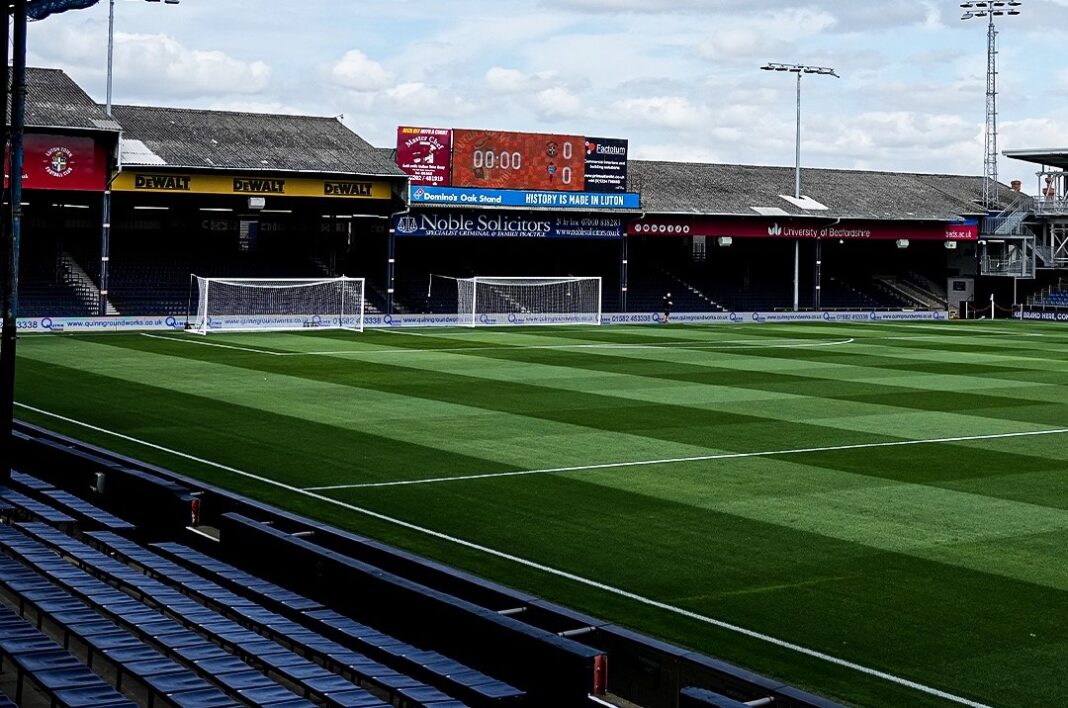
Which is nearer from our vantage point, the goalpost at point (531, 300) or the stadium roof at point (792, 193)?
the goalpost at point (531, 300)

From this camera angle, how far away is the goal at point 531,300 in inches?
2295

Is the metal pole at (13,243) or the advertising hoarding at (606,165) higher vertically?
the advertising hoarding at (606,165)

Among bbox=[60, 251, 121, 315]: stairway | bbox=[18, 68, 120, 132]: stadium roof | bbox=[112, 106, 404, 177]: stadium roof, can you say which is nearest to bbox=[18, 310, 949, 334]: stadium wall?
bbox=[60, 251, 121, 315]: stairway

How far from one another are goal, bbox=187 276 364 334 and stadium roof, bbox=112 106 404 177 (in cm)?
438

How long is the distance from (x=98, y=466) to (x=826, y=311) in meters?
53.8

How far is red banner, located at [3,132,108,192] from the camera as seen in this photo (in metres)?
48.2

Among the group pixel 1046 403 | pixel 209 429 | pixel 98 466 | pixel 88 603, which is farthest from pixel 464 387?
pixel 88 603

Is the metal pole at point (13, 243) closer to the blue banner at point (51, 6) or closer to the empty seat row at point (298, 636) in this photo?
the blue banner at point (51, 6)

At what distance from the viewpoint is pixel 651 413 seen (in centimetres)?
2662

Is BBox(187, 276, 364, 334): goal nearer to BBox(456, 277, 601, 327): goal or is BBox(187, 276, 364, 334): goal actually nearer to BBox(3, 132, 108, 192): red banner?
BBox(456, 277, 601, 327): goal

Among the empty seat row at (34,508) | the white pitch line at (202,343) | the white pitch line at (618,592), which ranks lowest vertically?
the white pitch line at (618,592)

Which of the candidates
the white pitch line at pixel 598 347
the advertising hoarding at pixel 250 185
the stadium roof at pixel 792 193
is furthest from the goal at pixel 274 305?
the stadium roof at pixel 792 193

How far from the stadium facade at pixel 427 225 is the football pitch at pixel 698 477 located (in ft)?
48.5

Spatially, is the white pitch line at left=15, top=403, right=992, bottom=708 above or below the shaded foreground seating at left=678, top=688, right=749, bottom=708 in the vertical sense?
below
